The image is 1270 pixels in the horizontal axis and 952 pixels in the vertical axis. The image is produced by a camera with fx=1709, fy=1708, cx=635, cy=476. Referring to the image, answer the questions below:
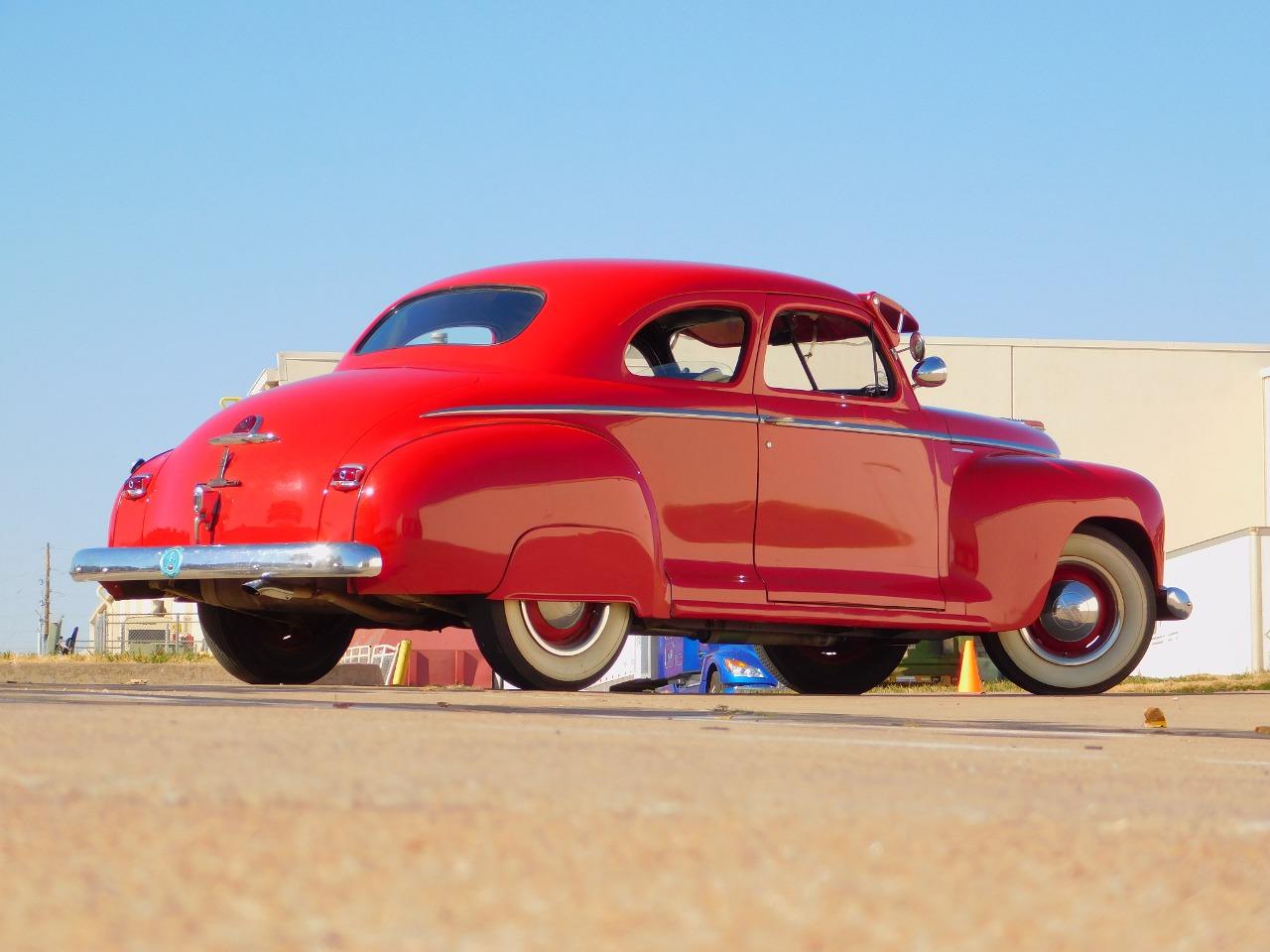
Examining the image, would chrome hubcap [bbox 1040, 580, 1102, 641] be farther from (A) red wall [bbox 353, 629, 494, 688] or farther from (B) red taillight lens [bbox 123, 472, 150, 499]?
(A) red wall [bbox 353, 629, 494, 688]

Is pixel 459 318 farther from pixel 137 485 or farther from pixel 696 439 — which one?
pixel 137 485

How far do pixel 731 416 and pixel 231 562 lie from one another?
7.40ft

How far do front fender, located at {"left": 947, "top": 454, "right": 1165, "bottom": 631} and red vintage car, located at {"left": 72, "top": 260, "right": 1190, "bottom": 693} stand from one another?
14mm

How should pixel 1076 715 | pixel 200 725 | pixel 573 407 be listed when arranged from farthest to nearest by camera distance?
pixel 573 407
pixel 1076 715
pixel 200 725

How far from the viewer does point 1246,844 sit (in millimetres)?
2043

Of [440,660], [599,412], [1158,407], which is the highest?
[1158,407]

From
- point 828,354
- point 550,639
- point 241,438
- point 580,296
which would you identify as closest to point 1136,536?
point 828,354

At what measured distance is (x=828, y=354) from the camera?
848 centimetres

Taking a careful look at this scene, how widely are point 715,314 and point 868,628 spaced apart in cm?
169

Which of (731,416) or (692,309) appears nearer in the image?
(731,416)

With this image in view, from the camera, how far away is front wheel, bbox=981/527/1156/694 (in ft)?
29.4

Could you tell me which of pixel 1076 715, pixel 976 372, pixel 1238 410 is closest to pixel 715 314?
pixel 1076 715

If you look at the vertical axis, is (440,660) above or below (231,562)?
below

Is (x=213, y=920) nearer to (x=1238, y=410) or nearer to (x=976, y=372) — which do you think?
(x=976, y=372)
